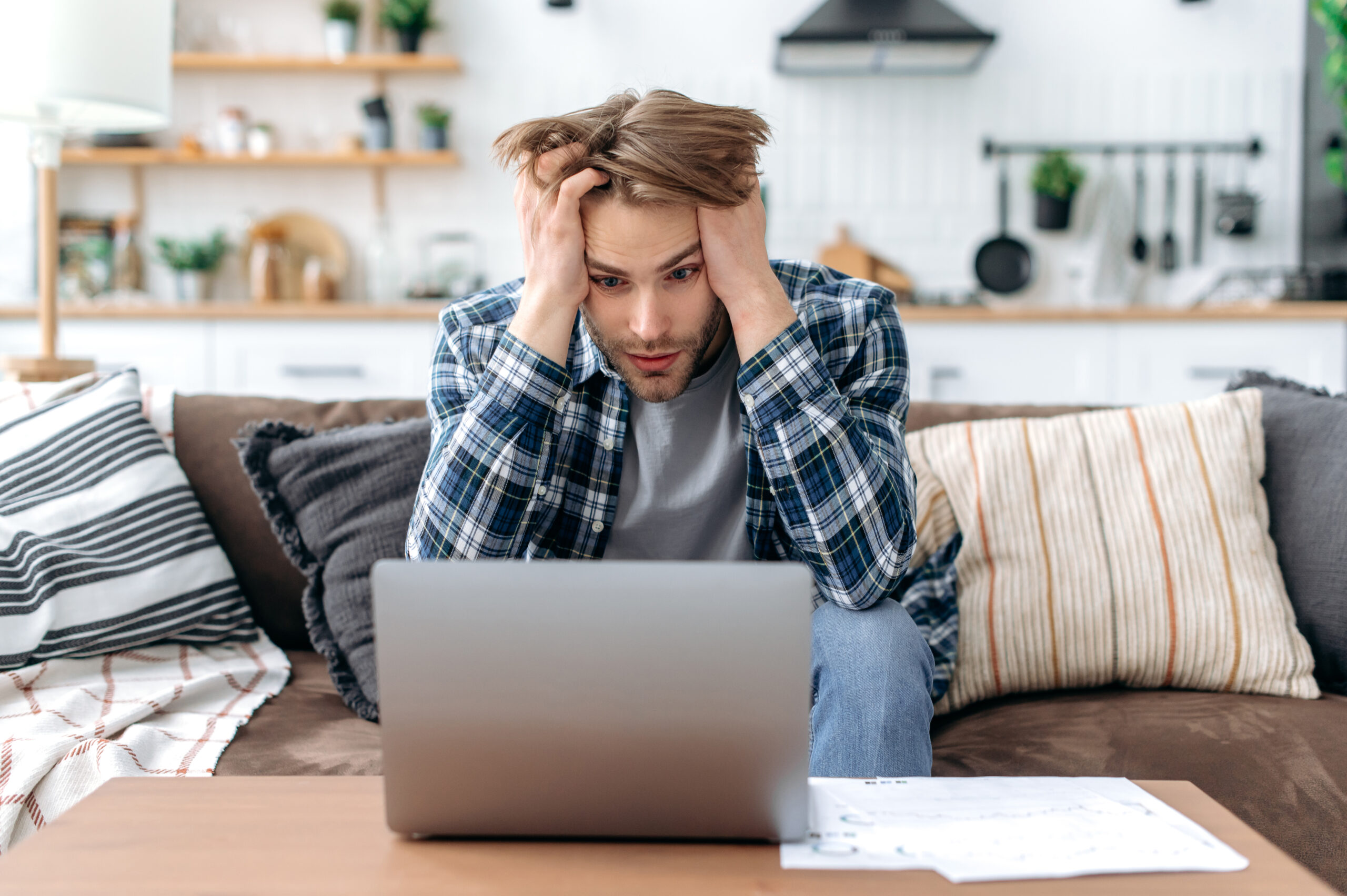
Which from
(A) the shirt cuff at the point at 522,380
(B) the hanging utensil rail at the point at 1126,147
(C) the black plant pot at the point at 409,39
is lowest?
(A) the shirt cuff at the point at 522,380

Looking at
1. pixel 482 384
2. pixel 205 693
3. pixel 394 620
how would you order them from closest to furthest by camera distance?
pixel 394 620
pixel 482 384
pixel 205 693

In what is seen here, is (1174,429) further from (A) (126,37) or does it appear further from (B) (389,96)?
(B) (389,96)

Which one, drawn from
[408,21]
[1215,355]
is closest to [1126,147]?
[1215,355]

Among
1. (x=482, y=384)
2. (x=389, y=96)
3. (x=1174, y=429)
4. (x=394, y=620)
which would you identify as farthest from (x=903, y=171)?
(x=394, y=620)

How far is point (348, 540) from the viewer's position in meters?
1.44

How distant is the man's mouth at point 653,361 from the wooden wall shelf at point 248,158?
2.87m

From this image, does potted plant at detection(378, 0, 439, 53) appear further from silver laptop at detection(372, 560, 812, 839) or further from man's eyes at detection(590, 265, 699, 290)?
silver laptop at detection(372, 560, 812, 839)

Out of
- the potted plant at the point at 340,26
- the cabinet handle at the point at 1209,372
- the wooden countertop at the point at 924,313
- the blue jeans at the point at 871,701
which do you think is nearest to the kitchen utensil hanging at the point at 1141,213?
the wooden countertop at the point at 924,313

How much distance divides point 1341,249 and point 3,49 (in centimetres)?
417

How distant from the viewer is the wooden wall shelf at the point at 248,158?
12.2 feet

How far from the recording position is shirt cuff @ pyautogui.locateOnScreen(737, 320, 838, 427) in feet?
3.72

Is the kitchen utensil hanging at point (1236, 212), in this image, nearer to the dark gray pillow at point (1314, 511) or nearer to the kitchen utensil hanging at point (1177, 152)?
the kitchen utensil hanging at point (1177, 152)

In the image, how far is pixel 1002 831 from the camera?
0.67m

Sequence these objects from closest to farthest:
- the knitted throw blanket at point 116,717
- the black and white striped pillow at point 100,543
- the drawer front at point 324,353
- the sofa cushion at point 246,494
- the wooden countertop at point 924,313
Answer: the knitted throw blanket at point 116,717, the black and white striped pillow at point 100,543, the sofa cushion at point 246,494, the wooden countertop at point 924,313, the drawer front at point 324,353
